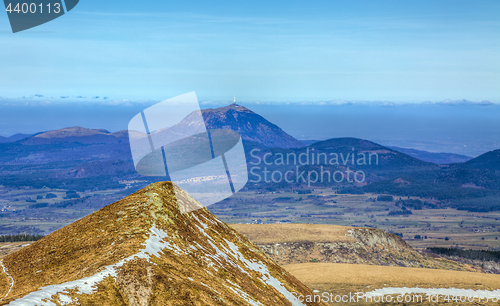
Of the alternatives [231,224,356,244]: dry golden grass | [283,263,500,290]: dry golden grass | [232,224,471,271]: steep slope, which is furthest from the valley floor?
[231,224,356,244]: dry golden grass

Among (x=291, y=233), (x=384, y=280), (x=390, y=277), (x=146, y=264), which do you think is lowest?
(x=291, y=233)

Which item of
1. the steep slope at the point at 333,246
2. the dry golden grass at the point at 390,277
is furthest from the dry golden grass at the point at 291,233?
the dry golden grass at the point at 390,277

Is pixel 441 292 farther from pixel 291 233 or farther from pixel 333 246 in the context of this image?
pixel 291 233

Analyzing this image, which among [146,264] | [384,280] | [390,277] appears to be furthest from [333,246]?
[146,264]

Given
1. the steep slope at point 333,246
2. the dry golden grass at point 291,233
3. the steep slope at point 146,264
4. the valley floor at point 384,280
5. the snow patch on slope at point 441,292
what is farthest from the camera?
the dry golden grass at point 291,233

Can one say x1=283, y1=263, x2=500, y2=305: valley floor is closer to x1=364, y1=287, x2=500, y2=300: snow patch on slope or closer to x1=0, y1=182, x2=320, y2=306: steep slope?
x1=364, y1=287, x2=500, y2=300: snow patch on slope

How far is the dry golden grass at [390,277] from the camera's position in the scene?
48031mm

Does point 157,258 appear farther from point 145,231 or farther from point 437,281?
point 437,281

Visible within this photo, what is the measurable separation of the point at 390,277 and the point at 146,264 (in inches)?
1634

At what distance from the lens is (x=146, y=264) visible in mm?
17125

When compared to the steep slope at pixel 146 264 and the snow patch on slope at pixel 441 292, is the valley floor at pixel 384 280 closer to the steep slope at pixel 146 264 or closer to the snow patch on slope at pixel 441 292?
the snow patch on slope at pixel 441 292

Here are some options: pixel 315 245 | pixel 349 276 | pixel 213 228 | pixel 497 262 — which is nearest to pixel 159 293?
pixel 213 228

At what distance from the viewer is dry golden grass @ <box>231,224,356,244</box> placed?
74.6 meters

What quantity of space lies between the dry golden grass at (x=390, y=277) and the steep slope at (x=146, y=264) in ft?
78.4
